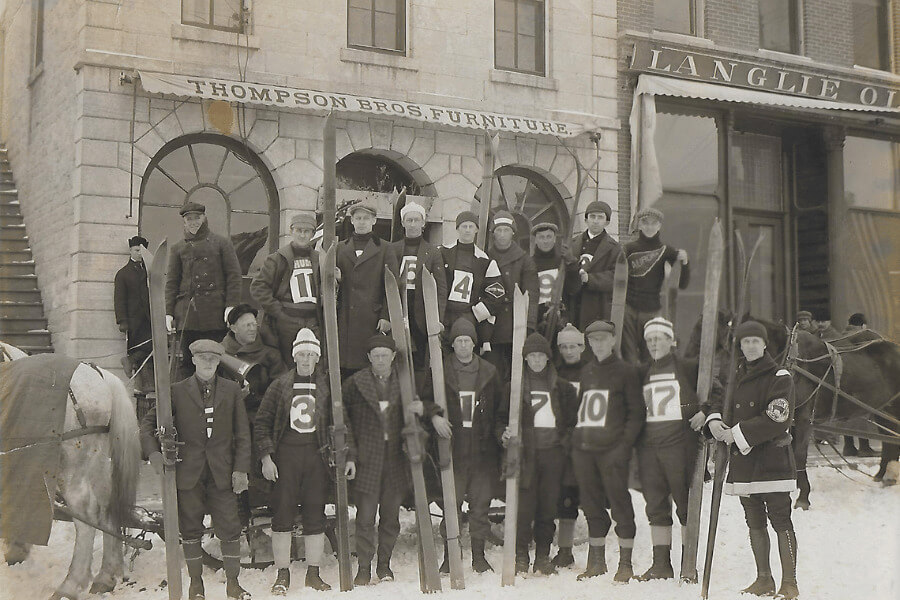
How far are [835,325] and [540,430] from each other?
7.09 meters

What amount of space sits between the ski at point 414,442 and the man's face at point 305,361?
491mm

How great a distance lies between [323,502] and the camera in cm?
477

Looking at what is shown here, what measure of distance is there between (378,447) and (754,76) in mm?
7724

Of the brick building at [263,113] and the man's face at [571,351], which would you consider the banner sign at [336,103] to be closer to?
the brick building at [263,113]

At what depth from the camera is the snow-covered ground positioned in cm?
450

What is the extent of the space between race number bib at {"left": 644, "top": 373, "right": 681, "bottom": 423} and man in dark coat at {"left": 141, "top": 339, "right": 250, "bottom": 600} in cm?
229

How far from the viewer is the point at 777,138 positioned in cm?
1100

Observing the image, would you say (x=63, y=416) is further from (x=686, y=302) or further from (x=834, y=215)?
(x=834, y=215)

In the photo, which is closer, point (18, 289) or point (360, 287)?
point (360, 287)

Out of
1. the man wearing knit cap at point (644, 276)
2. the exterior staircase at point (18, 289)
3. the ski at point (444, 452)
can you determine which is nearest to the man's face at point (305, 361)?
the ski at point (444, 452)

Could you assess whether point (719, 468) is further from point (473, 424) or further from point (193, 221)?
point (193, 221)

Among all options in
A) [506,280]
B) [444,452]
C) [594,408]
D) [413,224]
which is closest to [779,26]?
[506,280]

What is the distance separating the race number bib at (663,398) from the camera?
4.71m

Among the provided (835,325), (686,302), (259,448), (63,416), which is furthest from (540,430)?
(835,325)
